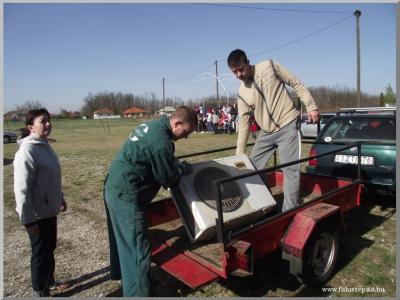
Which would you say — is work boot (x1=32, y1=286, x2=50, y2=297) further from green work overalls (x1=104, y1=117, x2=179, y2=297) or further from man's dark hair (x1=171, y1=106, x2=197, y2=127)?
man's dark hair (x1=171, y1=106, x2=197, y2=127)

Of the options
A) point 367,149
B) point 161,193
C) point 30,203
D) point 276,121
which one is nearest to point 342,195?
point 276,121

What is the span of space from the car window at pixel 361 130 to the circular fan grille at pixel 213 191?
349 cm

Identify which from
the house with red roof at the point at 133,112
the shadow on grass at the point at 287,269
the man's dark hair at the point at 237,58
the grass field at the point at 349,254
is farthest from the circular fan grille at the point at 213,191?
the house with red roof at the point at 133,112

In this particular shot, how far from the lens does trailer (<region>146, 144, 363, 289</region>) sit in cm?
277

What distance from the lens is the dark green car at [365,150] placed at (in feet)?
17.6

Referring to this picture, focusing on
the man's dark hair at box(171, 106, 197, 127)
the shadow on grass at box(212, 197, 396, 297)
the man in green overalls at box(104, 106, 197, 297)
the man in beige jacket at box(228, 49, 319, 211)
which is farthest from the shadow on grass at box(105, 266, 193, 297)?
the man's dark hair at box(171, 106, 197, 127)

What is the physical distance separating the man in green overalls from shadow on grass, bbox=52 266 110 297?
3.54 feet

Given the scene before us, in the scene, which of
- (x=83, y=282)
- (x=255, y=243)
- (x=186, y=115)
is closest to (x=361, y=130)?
(x=255, y=243)

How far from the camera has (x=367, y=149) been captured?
5609 mm

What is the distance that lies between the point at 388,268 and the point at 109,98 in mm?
105027

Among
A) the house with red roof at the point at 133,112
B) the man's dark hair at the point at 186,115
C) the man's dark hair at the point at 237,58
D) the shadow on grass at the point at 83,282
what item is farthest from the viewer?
the house with red roof at the point at 133,112

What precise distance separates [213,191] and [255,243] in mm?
678

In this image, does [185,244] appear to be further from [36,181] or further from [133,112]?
[133,112]

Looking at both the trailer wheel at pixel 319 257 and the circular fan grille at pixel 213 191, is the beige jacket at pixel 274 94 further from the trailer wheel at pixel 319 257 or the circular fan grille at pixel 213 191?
the trailer wheel at pixel 319 257
